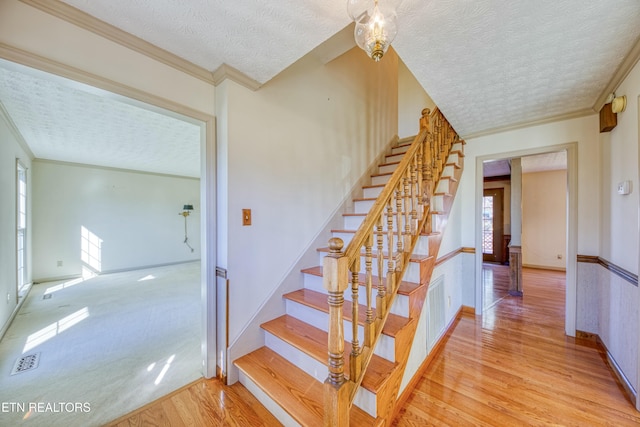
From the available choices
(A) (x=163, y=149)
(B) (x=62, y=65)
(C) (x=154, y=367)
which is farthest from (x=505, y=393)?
(A) (x=163, y=149)

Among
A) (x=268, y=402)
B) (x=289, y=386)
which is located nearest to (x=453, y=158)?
(x=289, y=386)

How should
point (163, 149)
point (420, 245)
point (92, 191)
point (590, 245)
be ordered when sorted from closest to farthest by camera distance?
point (420, 245)
point (590, 245)
point (163, 149)
point (92, 191)

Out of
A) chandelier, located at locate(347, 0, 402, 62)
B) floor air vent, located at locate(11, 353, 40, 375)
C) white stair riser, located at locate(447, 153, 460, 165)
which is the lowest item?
floor air vent, located at locate(11, 353, 40, 375)

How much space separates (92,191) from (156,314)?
3970mm

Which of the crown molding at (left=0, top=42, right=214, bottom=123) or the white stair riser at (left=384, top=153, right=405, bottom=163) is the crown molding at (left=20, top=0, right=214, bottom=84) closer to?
the crown molding at (left=0, top=42, right=214, bottom=123)

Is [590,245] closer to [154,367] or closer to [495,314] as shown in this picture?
[495,314]

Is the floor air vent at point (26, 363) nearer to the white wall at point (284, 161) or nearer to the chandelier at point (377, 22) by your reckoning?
the white wall at point (284, 161)

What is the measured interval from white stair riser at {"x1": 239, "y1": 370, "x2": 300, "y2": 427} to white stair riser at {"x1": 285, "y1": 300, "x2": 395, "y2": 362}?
566 mm

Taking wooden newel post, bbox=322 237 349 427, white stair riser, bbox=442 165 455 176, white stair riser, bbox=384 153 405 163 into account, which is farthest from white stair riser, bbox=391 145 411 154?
wooden newel post, bbox=322 237 349 427

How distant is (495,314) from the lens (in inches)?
122

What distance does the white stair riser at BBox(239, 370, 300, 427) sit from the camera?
1.40 m

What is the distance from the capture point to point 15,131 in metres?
3.14

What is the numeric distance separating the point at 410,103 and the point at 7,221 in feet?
20.7

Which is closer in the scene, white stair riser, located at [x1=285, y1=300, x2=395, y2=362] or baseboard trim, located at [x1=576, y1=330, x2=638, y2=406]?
white stair riser, located at [x1=285, y1=300, x2=395, y2=362]
